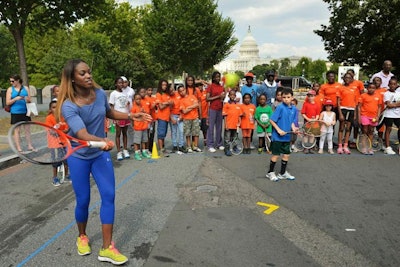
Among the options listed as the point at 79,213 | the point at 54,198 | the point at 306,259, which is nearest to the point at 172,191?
the point at 54,198

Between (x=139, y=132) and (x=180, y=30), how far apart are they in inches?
1004

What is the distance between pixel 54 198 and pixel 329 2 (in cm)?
1968

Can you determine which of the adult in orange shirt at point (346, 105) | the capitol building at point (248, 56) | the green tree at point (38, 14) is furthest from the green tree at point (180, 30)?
the capitol building at point (248, 56)

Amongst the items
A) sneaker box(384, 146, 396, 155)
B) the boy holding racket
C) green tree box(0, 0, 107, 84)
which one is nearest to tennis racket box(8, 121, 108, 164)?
the boy holding racket

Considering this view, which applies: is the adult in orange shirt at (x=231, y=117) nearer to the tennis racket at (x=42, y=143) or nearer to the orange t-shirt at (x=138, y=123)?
the orange t-shirt at (x=138, y=123)

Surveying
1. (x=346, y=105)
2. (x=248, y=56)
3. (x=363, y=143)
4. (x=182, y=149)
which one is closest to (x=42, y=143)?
(x=182, y=149)

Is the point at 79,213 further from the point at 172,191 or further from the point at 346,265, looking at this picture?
the point at 346,265

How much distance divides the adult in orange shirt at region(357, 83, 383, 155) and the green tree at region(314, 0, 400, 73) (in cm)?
1121

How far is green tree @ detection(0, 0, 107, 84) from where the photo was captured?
12.9m

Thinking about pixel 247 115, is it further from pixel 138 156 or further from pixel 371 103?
pixel 371 103

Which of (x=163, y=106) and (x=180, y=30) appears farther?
(x=180, y=30)

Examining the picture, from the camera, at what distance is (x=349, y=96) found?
8.30 meters

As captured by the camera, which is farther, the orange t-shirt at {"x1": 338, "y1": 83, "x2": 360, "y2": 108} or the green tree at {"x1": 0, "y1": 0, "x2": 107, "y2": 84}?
the green tree at {"x1": 0, "y1": 0, "x2": 107, "y2": 84}

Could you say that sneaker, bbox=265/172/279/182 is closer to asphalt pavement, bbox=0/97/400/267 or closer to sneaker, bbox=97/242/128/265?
asphalt pavement, bbox=0/97/400/267
